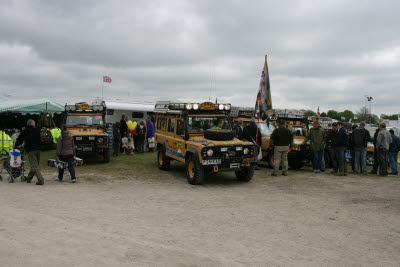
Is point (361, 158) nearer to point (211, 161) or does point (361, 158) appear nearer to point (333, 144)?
point (333, 144)

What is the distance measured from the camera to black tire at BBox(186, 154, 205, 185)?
920 centimetres

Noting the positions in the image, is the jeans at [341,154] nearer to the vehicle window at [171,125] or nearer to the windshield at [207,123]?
the windshield at [207,123]

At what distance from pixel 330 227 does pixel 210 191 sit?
360 centimetres

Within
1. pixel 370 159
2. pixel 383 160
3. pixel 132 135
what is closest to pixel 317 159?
pixel 383 160

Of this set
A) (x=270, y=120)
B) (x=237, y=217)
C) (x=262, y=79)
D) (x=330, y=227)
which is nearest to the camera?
(x=330, y=227)

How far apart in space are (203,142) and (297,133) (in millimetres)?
6346

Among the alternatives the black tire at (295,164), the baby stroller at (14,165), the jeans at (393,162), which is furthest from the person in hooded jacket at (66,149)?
the jeans at (393,162)

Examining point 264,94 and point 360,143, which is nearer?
point 264,94

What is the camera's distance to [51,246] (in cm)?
429

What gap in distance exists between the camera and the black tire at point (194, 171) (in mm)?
9195

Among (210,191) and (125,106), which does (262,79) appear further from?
(125,106)

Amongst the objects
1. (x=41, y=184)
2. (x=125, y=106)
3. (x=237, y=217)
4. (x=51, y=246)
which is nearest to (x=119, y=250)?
(x=51, y=246)

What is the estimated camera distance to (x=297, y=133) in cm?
1416

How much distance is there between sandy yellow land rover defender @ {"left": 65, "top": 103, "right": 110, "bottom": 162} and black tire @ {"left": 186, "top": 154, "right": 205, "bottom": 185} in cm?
532
